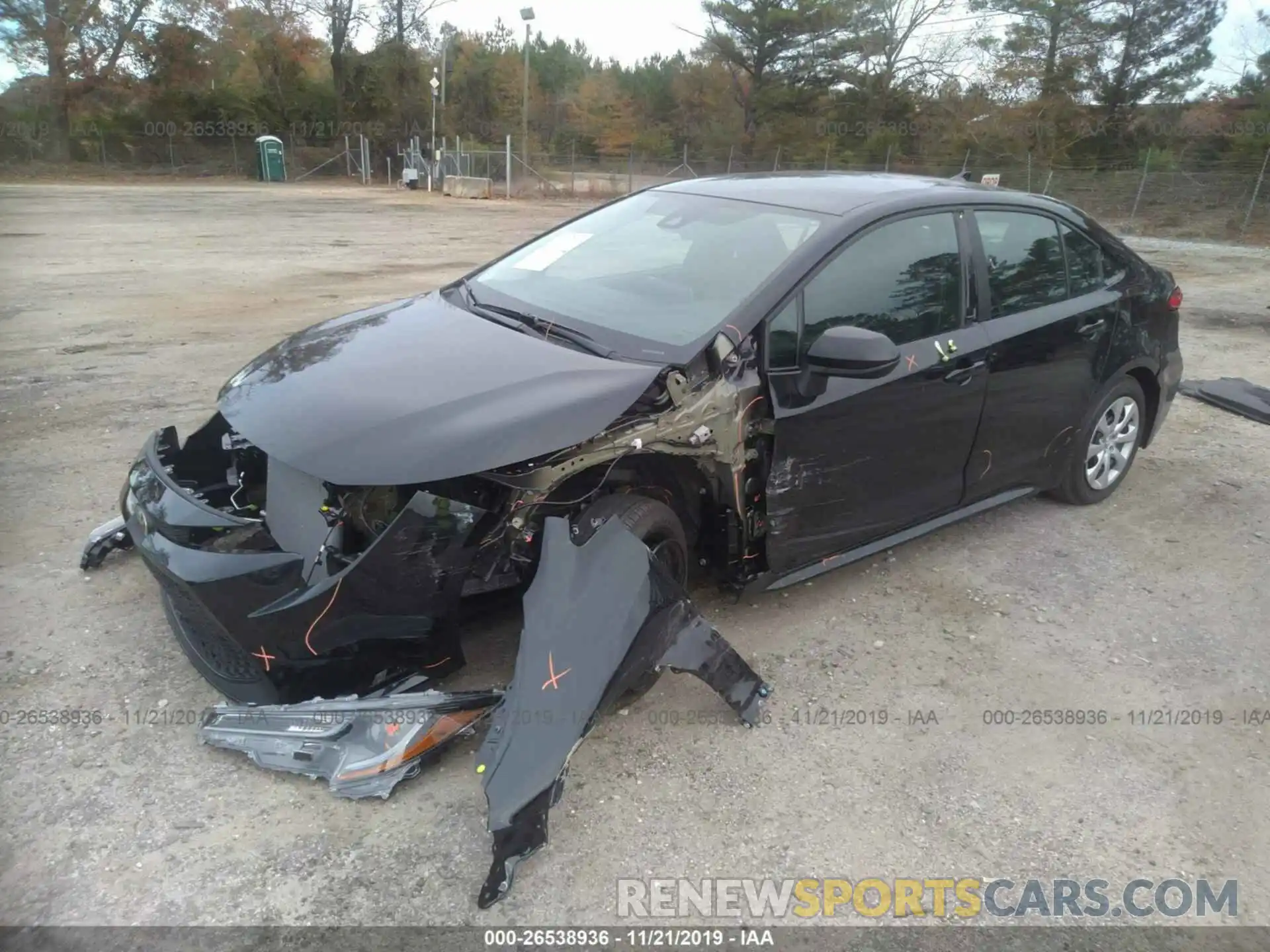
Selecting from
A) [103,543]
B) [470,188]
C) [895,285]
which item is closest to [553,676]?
[895,285]

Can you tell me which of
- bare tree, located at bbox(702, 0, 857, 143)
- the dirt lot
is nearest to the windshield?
the dirt lot

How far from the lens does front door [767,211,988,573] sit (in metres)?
3.27

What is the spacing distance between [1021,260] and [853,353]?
157 cm

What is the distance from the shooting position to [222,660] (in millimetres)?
2791

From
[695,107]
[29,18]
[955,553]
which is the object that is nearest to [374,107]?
[695,107]

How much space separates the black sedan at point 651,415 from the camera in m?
2.65

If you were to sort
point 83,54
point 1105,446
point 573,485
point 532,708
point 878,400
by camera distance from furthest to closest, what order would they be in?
point 83,54
point 1105,446
point 878,400
point 573,485
point 532,708

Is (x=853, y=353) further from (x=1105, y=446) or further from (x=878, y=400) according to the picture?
(x=1105, y=446)

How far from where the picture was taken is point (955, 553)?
14.3ft

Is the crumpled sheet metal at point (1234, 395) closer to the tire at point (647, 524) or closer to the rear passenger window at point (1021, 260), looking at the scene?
the rear passenger window at point (1021, 260)

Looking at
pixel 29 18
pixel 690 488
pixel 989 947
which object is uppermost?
pixel 29 18

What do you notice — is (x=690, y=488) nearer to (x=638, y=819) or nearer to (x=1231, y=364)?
(x=638, y=819)

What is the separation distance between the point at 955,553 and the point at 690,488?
5.82 ft

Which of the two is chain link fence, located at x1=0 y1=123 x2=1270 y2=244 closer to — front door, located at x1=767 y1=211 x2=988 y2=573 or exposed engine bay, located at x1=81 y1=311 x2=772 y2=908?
front door, located at x1=767 y1=211 x2=988 y2=573
